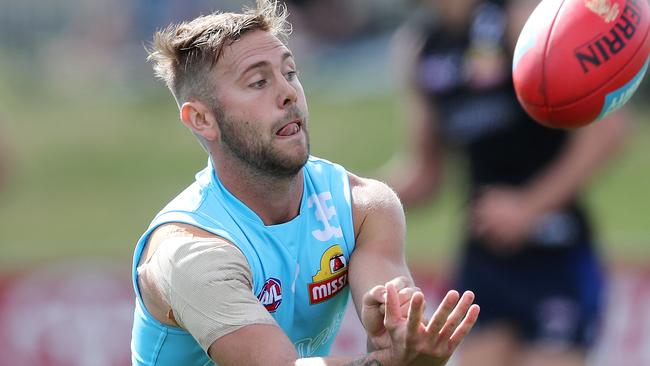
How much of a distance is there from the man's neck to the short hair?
0.87ft

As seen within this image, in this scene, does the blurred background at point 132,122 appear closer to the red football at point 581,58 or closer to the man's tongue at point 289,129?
the red football at point 581,58

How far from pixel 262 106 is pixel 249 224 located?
0.39 meters

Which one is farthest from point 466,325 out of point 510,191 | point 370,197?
point 510,191

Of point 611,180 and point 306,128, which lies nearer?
point 306,128

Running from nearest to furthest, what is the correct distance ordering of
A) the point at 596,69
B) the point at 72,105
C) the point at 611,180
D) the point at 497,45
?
the point at 596,69 → the point at 497,45 → the point at 611,180 → the point at 72,105

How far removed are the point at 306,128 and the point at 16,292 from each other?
15.4 feet

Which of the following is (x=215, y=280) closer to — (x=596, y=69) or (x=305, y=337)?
(x=305, y=337)

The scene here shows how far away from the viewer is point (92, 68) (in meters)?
16.5

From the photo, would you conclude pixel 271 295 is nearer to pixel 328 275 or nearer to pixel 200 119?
pixel 328 275

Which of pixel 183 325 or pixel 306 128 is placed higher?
pixel 306 128

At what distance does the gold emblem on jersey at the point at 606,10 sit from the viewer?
14.4 feet

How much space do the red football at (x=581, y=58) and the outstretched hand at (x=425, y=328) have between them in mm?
1292

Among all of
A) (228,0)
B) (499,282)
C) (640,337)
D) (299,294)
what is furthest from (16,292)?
(228,0)

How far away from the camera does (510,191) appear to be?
21.7ft
